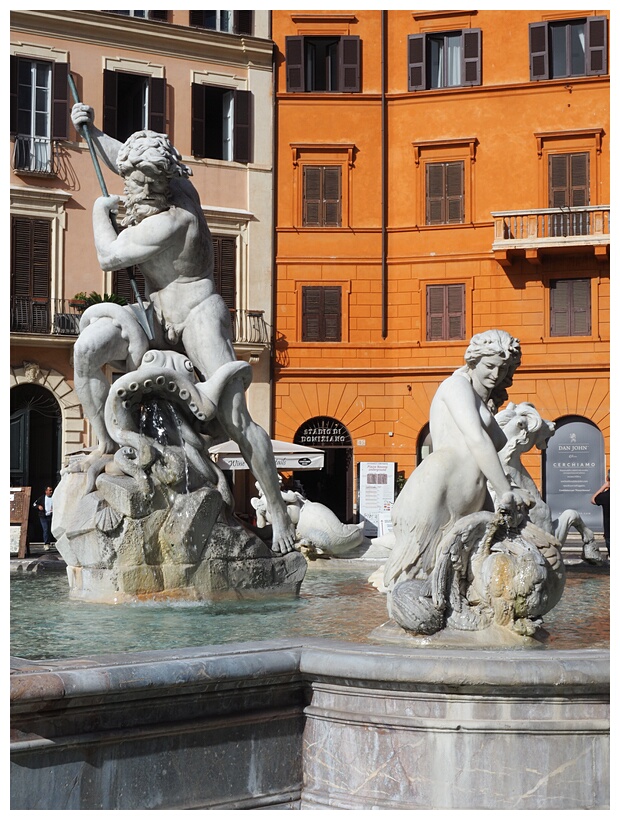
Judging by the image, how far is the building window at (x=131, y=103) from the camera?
29281 millimetres

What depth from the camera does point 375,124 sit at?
103 feet

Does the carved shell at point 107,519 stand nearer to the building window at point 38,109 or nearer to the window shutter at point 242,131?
the building window at point 38,109

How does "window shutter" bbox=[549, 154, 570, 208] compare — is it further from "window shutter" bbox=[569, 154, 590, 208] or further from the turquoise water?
the turquoise water

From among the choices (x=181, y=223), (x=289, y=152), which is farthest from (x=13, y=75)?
(x=181, y=223)

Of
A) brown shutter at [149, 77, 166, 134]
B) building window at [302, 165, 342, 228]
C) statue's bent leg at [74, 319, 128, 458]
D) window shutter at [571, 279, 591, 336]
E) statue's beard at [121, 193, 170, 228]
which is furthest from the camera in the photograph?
building window at [302, 165, 342, 228]

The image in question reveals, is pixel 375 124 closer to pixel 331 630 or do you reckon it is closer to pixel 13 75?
pixel 13 75

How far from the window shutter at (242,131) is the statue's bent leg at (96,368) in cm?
2446

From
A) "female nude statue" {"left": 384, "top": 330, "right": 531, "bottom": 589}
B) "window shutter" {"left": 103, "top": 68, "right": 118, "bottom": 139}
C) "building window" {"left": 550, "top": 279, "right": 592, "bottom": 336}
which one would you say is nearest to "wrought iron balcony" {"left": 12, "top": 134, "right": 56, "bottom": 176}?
"window shutter" {"left": 103, "top": 68, "right": 118, "bottom": 139}

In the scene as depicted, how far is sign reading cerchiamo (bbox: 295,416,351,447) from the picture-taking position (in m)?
30.3

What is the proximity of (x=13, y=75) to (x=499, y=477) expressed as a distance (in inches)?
1011

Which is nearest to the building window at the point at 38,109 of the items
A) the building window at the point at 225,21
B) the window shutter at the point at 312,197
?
the building window at the point at 225,21

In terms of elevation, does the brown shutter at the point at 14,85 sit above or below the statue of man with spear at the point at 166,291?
above

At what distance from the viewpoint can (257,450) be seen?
6.94 metres

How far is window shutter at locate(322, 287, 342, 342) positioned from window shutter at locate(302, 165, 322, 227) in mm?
1813
